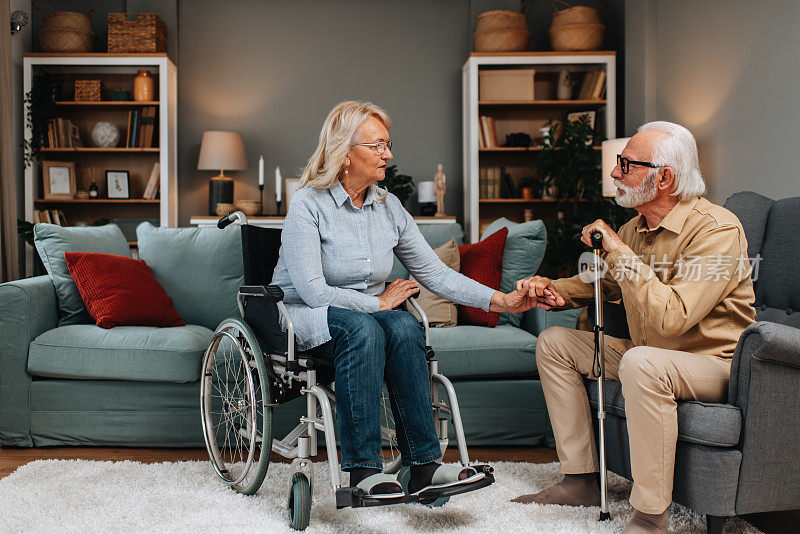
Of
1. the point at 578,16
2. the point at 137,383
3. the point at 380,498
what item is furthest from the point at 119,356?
the point at 578,16

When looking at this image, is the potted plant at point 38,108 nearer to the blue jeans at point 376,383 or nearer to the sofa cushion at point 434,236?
the sofa cushion at point 434,236

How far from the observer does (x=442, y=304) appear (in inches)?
119

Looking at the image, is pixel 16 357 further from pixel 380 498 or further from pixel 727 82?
pixel 727 82

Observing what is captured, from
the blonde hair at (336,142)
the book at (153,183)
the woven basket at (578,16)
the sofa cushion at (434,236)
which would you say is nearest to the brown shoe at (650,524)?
the blonde hair at (336,142)

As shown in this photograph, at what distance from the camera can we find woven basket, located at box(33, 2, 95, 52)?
16.5 feet

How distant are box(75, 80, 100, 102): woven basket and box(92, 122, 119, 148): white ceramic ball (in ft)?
0.68

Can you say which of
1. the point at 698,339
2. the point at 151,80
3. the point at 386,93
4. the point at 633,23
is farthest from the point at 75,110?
the point at 698,339

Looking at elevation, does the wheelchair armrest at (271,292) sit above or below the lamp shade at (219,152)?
below

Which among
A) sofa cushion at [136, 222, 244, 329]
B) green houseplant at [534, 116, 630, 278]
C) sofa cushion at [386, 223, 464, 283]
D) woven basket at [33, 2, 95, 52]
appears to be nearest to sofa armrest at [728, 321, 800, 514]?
sofa cushion at [386, 223, 464, 283]

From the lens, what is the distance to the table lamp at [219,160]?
5.12 meters

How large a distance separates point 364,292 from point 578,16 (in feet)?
12.3

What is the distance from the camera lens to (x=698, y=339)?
186cm

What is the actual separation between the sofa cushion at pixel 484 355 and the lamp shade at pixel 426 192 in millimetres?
2568

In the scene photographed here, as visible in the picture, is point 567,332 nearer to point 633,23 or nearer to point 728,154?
point 728,154
